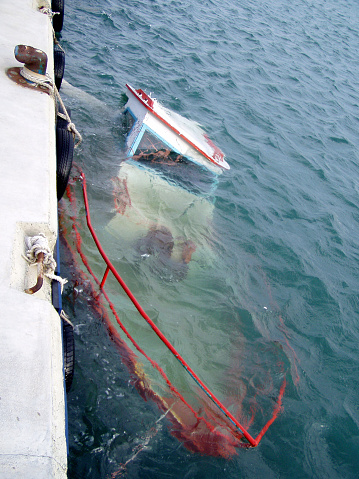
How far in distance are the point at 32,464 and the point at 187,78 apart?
1299 centimetres

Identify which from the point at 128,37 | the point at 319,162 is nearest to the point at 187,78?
the point at 128,37

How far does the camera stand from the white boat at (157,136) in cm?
793

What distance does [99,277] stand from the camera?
19.0 ft

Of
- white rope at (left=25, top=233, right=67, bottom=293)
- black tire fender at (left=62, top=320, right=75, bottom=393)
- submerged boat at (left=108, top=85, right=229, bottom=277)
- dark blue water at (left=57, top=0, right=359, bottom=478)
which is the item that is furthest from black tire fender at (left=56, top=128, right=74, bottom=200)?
white rope at (left=25, top=233, right=67, bottom=293)

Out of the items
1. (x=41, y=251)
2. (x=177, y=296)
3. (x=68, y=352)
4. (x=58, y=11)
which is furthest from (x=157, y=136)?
(x=58, y=11)

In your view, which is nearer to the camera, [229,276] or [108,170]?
[229,276]

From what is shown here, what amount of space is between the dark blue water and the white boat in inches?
23.8

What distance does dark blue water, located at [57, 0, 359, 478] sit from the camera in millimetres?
4523

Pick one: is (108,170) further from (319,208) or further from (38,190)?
(319,208)

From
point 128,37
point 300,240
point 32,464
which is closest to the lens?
point 32,464

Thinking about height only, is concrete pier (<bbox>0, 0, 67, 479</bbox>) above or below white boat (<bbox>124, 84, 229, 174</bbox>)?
above

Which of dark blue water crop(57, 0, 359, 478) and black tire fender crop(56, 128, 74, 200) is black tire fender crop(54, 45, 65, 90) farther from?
black tire fender crop(56, 128, 74, 200)

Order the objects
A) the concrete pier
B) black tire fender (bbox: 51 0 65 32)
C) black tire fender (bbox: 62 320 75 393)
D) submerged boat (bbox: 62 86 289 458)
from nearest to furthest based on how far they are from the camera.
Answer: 1. the concrete pier
2. black tire fender (bbox: 62 320 75 393)
3. submerged boat (bbox: 62 86 289 458)
4. black tire fender (bbox: 51 0 65 32)

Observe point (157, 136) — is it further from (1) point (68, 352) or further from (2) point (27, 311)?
(2) point (27, 311)
